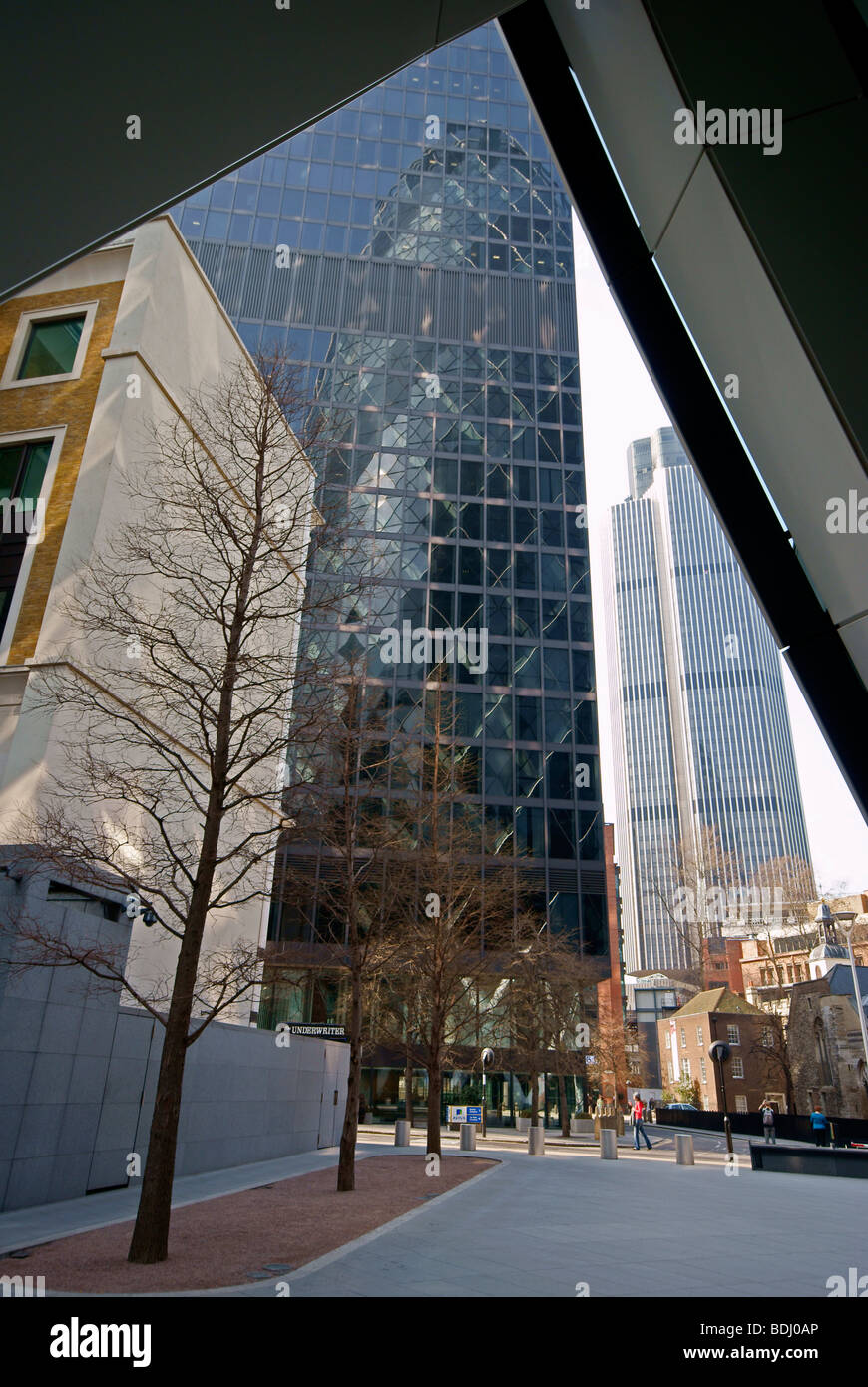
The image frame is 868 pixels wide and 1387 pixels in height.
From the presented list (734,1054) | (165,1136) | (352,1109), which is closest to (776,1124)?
(352,1109)

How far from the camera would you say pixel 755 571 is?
5.08 m

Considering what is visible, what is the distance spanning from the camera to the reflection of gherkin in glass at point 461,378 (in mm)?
51469

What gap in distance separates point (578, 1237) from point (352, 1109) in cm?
673

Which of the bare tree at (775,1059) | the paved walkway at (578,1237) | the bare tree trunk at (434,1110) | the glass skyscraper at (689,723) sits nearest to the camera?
the paved walkway at (578,1237)

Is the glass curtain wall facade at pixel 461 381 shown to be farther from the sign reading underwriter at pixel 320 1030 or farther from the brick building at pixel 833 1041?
the brick building at pixel 833 1041

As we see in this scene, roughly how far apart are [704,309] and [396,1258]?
33.3 feet

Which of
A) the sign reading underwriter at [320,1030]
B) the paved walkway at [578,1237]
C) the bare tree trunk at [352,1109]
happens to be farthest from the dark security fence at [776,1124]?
the bare tree trunk at [352,1109]

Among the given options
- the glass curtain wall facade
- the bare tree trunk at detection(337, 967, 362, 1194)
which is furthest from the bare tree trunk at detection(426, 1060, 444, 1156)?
the glass curtain wall facade

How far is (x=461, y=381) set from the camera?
62.8 m

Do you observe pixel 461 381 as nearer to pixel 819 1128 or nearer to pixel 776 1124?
pixel 776 1124

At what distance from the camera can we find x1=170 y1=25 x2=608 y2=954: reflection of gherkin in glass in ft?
169

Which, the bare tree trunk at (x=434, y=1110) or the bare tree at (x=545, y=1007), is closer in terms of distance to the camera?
the bare tree trunk at (x=434, y=1110)

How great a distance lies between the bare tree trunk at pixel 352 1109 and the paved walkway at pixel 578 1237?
6.51ft
